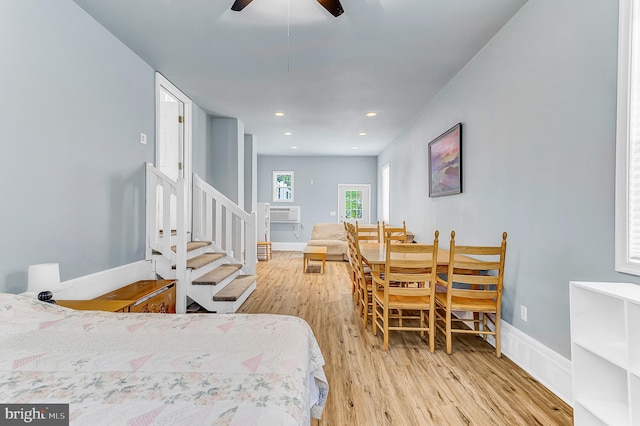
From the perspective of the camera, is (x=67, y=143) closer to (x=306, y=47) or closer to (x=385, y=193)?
(x=306, y=47)

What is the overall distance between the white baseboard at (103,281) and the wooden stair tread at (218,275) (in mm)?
539

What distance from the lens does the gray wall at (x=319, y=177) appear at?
8852mm

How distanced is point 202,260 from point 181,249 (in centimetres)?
57

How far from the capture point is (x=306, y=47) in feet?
9.61

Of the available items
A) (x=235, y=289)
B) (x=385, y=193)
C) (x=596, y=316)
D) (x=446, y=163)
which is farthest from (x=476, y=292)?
(x=385, y=193)

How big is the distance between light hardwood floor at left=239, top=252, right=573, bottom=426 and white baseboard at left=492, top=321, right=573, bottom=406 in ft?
0.17

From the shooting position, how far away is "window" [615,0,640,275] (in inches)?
60.8

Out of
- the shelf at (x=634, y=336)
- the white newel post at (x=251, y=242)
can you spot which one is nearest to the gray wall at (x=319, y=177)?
the white newel post at (x=251, y=242)

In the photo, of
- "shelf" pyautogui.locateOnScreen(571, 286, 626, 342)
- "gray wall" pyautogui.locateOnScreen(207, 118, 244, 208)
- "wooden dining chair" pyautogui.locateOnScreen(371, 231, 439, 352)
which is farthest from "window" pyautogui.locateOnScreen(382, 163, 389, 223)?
"shelf" pyautogui.locateOnScreen(571, 286, 626, 342)

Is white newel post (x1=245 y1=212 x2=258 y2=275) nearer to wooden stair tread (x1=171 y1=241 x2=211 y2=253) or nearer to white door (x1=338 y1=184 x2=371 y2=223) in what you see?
wooden stair tread (x1=171 y1=241 x2=211 y2=253)

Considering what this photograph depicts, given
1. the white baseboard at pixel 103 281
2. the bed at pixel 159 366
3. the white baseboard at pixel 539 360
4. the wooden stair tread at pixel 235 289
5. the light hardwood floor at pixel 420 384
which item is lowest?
the light hardwood floor at pixel 420 384

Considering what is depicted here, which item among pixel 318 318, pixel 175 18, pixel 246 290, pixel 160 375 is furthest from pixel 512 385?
pixel 175 18

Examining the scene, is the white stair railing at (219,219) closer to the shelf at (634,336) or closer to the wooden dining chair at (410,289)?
the wooden dining chair at (410,289)

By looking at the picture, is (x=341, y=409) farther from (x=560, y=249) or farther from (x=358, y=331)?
(x=560, y=249)
